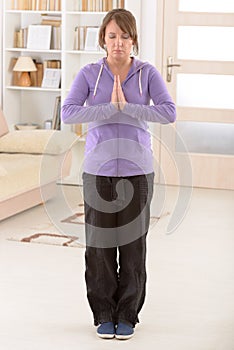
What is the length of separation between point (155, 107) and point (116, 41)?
0.92ft

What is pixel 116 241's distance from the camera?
124 inches

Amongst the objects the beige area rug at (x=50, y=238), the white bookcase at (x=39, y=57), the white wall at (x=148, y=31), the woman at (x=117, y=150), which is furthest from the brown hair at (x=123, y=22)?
the white bookcase at (x=39, y=57)

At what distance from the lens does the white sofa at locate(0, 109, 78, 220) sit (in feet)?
17.4

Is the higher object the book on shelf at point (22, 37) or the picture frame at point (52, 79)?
the book on shelf at point (22, 37)

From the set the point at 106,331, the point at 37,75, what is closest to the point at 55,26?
the point at 37,75

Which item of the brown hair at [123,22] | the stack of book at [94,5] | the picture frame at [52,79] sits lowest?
the picture frame at [52,79]

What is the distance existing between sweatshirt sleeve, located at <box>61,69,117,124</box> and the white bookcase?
4.10m

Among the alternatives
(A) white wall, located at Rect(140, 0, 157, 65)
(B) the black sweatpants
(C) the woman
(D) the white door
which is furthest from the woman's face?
(A) white wall, located at Rect(140, 0, 157, 65)

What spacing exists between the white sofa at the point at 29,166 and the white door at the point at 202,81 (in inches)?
39.2

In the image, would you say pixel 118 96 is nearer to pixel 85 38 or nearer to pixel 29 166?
pixel 29 166

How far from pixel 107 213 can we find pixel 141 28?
3775 mm

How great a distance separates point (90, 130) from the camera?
3086mm

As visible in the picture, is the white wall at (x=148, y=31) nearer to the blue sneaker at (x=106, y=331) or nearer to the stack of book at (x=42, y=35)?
the stack of book at (x=42, y=35)

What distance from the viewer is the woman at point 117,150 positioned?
3.00 metres
